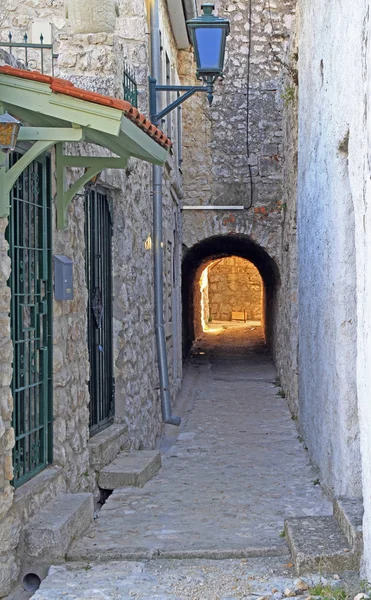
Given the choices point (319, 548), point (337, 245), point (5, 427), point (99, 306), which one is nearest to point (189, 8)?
point (99, 306)

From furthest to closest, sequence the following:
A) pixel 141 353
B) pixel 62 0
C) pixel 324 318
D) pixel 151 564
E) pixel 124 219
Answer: pixel 141 353, pixel 124 219, pixel 62 0, pixel 324 318, pixel 151 564

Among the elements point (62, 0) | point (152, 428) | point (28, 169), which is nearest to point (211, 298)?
point (152, 428)

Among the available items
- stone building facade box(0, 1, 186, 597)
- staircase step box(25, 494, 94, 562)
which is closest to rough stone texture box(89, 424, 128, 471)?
stone building facade box(0, 1, 186, 597)

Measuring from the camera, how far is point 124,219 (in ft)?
23.0

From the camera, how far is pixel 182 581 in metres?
4.03

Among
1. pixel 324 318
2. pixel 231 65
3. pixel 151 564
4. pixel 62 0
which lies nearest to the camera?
pixel 151 564

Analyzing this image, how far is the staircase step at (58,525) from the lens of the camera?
13.7ft

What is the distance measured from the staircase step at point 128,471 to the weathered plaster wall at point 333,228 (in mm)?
1425

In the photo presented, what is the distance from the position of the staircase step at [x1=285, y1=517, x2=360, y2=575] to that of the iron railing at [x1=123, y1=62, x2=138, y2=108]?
420 centimetres

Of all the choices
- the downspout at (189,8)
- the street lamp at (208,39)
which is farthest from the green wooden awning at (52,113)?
the downspout at (189,8)

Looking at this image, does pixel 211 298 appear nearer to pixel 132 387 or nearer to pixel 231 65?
pixel 231 65

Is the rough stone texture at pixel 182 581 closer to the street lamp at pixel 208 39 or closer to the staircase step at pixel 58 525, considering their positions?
the staircase step at pixel 58 525

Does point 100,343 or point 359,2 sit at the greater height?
point 359,2

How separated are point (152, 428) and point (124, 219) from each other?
7.88ft
